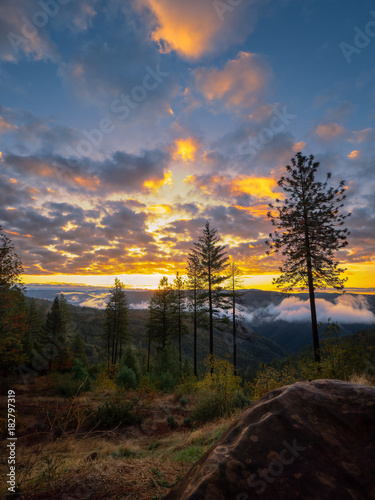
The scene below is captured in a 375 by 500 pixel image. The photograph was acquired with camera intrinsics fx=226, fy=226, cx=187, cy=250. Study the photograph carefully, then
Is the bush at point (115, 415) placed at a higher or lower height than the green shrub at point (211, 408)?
lower

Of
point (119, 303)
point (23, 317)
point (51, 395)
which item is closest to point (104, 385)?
point (51, 395)

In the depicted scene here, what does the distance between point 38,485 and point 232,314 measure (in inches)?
949

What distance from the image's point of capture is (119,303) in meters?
34.9

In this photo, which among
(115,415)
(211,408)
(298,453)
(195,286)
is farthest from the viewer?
(195,286)

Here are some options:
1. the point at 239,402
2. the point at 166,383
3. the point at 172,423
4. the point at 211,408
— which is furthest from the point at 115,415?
the point at 166,383

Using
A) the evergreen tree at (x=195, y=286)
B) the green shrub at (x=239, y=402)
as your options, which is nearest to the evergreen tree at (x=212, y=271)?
the evergreen tree at (x=195, y=286)

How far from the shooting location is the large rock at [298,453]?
1.75 m

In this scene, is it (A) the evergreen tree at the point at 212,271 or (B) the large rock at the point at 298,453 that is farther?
(A) the evergreen tree at the point at 212,271

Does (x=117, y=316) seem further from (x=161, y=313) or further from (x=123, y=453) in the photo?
(x=123, y=453)

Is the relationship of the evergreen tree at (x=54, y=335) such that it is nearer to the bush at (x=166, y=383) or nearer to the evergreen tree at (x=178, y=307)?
the evergreen tree at (x=178, y=307)

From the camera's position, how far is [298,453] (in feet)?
6.51

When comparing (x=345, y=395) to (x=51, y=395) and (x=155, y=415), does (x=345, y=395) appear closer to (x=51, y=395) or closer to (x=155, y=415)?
(x=155, y=415)

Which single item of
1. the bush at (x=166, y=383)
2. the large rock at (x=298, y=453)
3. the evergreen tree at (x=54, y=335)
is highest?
the large rock at (x=298, y=453)

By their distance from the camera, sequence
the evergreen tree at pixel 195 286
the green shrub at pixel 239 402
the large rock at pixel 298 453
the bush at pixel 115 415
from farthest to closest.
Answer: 1. the evergreen tree at pixel 195 286
2. the green shrub at pixel 239 402
3. the bush at pixel 115 415
4. the large rock at pixel 298 453
